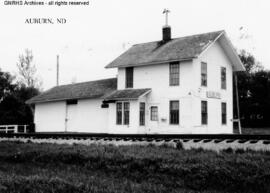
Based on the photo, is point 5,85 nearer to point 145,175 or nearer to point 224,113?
point 224,113

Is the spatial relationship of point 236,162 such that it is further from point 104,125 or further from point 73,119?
point 73,119

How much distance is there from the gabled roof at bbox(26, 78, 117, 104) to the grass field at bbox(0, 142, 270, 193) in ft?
59.8

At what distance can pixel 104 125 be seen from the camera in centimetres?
2748

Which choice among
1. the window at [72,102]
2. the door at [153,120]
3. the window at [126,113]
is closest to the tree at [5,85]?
the window at [72,102]

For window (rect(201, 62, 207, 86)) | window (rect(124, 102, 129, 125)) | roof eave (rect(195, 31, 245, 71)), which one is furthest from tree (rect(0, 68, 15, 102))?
roof eave (rect(195, 31, 245, 71))

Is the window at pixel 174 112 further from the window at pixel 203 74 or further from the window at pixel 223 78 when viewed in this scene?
the window at pixel 223 78

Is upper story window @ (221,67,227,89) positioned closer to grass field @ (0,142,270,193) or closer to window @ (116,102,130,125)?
window @ (116,102,130,125)

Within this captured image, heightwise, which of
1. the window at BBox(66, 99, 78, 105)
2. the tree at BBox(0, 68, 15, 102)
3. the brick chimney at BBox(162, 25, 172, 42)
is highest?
the brick chimney at BBox(162, 25, 172, 42)

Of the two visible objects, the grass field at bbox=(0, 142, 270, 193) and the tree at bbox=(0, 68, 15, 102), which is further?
the tree at bbox=(0, 68, 15, 102)

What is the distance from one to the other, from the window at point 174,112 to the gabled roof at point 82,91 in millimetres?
6082

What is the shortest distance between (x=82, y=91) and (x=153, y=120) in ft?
27.5

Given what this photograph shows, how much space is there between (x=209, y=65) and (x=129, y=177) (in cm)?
1811

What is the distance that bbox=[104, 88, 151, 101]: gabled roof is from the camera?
24.2 meters

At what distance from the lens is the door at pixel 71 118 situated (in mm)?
29984
